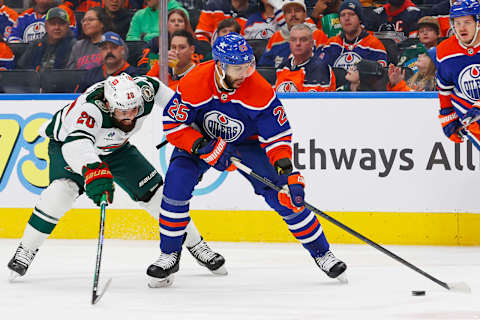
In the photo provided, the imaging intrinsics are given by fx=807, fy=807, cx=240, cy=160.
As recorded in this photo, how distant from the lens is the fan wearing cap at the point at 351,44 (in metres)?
5.48

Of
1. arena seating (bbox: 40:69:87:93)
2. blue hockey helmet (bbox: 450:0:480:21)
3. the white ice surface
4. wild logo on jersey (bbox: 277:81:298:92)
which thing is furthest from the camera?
arena seating (bbox: 40:69:87:93)

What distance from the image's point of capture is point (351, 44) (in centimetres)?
562

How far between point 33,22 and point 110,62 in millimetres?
1058

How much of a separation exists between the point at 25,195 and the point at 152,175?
170cm

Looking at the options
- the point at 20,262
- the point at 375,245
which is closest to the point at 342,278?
the point at 375,245

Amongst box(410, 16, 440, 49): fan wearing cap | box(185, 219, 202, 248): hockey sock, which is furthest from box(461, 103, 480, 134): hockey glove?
box(185, 219, 202, 248): hockey sock

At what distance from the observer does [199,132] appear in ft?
12.6

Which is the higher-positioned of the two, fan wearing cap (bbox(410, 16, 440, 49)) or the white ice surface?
fan wearing cap (bbox(410, 16, 440, 49))

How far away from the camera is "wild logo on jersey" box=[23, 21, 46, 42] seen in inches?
247

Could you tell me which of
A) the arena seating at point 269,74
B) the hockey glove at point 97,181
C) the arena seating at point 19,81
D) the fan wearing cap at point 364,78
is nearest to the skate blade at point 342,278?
the hockey glove at point 97,181

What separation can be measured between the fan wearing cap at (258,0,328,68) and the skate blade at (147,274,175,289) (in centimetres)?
220

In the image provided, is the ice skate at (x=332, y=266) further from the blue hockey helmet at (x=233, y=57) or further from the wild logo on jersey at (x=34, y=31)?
the wild logo on jersey at (x=34, y=31)

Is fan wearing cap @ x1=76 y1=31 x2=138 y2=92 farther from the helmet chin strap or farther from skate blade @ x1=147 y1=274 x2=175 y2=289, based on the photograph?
skate blade @ x1=147 y1=274 x2=175 y2=289

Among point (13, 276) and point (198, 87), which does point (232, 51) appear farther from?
point (13, 276)
